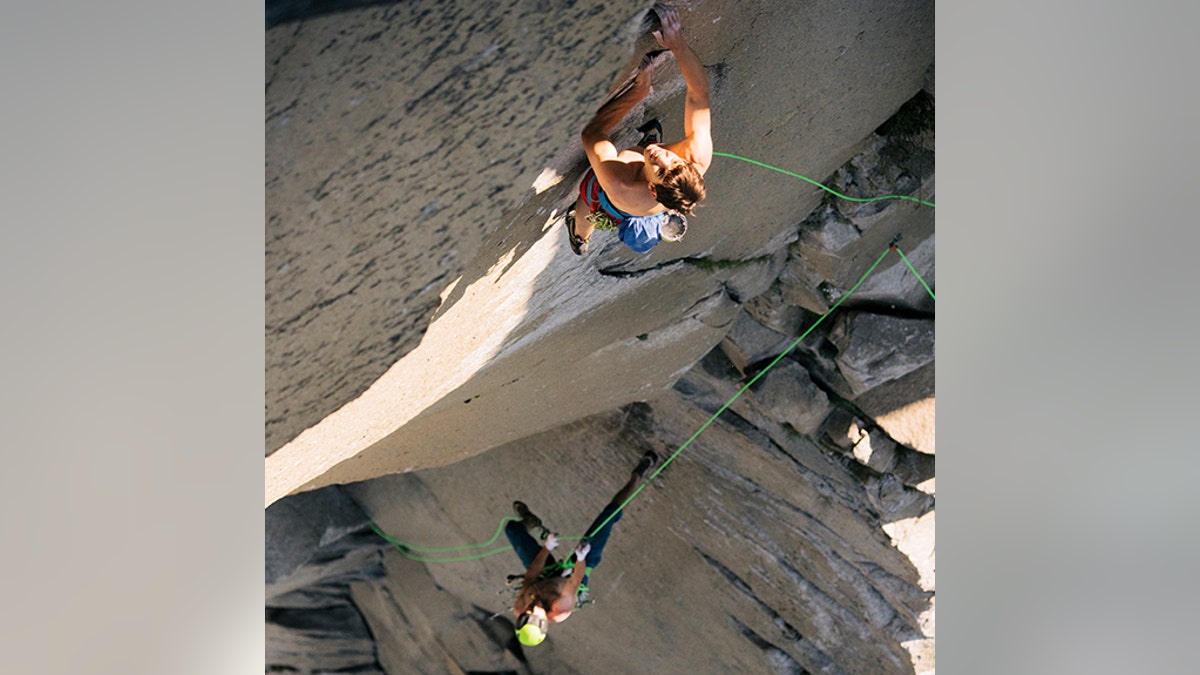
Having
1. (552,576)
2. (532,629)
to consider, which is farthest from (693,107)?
(532,629)

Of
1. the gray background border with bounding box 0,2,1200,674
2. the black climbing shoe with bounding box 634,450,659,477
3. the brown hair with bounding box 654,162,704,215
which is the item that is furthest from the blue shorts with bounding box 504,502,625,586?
the brown hair with bounding box 654,162,704,215

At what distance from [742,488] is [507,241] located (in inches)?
56.7

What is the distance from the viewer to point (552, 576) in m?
2.47

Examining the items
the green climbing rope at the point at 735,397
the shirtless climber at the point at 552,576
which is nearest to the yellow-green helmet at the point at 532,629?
the shirtless climber at the point at 552,576

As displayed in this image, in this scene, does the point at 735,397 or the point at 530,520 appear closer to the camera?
the point at 530,520

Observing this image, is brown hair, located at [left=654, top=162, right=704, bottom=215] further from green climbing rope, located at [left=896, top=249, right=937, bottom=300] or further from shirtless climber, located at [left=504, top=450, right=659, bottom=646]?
shirtless climber, located at [left=504, top=450, right=659, bottom=646]

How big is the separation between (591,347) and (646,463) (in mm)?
434

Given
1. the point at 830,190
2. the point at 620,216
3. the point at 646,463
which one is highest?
the point at 620,216

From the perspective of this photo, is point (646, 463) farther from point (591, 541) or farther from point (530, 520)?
point (530, 520)
